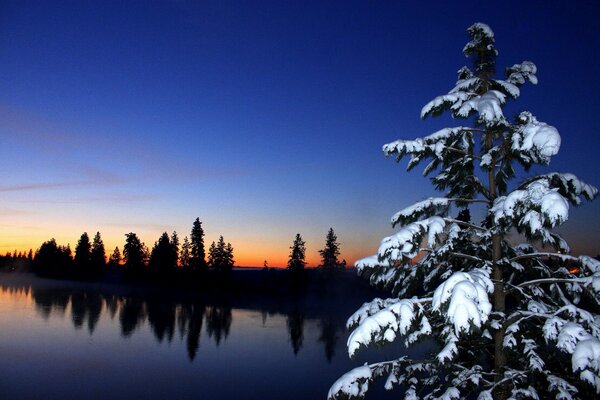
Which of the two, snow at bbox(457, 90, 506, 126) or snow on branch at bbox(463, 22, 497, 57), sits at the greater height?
snow on branch at bbox(463, 22, 497, 57)

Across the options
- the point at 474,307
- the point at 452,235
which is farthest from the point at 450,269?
the point at 474,307

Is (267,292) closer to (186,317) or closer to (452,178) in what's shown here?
(186,317)

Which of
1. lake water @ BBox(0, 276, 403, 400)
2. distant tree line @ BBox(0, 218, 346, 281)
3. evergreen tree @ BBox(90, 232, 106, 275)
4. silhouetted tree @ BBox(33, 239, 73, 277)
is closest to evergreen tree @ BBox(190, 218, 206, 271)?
distant tree line @ BBox(0, 218, 346, 281)

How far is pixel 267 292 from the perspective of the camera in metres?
91.4

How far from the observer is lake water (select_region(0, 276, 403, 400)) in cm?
2544

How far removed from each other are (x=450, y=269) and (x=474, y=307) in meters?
3.65

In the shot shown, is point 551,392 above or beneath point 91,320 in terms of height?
above

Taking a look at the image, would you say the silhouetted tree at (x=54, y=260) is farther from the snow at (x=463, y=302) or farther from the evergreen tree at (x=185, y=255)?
the snow at (x=463, y=302)

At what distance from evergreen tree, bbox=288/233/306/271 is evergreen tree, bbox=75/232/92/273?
2497 inches

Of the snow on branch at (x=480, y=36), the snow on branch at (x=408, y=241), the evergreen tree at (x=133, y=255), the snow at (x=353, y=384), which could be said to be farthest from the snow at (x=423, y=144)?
the evergreen tree at (x=133, y=255)

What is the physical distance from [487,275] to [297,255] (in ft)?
269

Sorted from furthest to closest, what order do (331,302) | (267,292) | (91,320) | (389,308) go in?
1. (267,292)
2. (331,302)
3. (91,320)
4. (389,308)

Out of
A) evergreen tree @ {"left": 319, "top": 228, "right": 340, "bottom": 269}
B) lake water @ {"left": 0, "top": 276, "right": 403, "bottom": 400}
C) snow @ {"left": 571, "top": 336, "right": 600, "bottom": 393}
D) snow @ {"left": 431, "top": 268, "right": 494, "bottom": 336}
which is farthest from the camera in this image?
evergreen tree @ {"left": 319, "top": 228, "right": 340, "bottom": 269}

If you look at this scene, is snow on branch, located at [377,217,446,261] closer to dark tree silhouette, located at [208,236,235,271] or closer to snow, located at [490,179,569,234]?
snow, located at [490,179,569,234]
